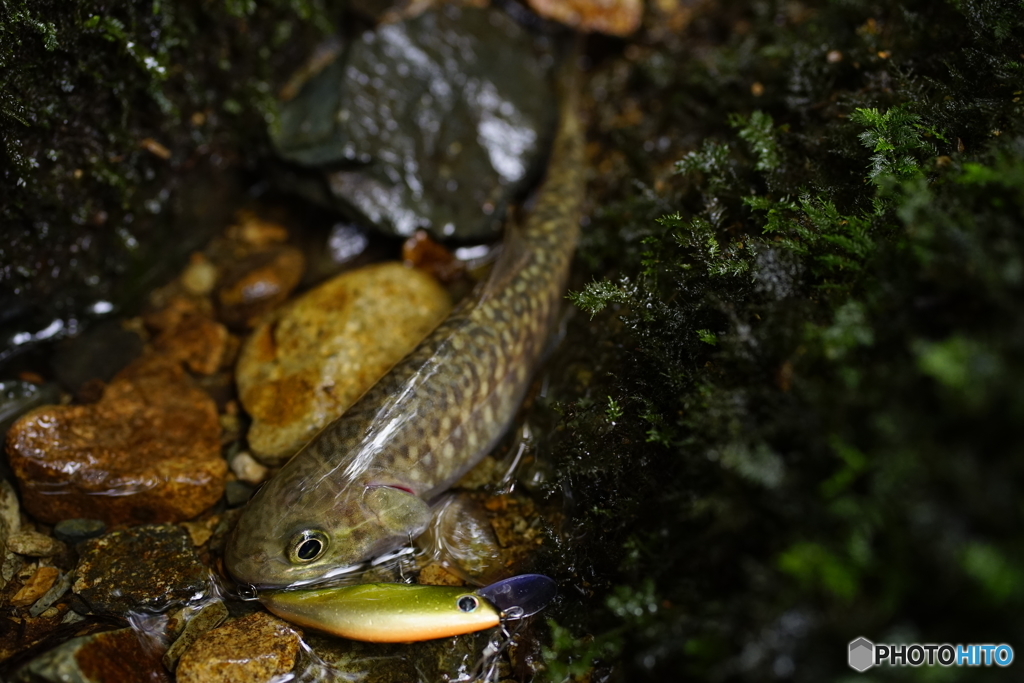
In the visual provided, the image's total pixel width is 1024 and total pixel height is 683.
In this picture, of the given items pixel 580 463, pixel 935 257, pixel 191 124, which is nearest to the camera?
pixel 935 257

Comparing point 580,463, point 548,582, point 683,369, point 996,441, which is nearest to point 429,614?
point 548,582

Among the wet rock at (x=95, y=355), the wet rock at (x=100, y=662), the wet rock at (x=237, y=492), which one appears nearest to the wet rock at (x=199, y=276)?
the wet rock at (x=95, y=355)

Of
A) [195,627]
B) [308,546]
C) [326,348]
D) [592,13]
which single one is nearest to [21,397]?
[326,348]

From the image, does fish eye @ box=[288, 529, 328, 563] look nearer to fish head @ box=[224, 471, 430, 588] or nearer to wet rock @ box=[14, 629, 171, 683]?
fish head @ box=[224, 471, 430, 588]

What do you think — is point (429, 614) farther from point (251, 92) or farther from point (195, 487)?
point (251, 92)

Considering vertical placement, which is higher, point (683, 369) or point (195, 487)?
point (683, 369)

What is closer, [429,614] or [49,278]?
[429,614]

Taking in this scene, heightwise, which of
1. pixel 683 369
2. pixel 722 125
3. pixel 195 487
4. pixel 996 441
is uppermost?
pixel 722 125

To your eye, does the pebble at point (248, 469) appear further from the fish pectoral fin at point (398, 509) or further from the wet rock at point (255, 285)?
the wet rock at point (255, 285)

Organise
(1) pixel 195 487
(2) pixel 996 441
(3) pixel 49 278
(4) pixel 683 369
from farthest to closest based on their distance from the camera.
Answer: (3) pixel 49 278 → (1) pixel 195 487 → (4) pixel 683 369 → (2) pixel 996 441
